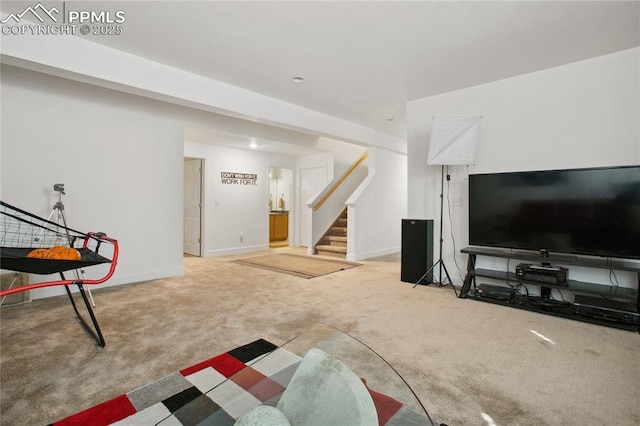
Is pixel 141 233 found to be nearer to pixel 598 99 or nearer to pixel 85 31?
pixel 85 31

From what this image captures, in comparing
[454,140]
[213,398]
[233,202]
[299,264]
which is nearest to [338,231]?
[299,264]

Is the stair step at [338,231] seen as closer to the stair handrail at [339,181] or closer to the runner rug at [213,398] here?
the stair handrail at [339,181]

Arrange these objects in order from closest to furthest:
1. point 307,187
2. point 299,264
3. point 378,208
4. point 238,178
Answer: point 299,264, point 378,208, point 238,178, point 307,187

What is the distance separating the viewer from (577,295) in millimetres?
3158

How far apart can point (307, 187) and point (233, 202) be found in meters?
2.00

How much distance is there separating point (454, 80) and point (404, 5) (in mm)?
1786

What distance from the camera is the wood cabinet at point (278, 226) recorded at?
349 inches

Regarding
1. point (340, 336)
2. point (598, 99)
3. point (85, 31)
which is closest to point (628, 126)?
point (598, 99)

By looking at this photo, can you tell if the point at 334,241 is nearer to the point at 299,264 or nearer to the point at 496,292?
the point at 299,264

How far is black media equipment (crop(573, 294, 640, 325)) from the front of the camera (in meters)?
2.76

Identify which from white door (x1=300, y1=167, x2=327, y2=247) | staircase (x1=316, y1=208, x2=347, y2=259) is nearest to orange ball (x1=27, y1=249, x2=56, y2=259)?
staircase (x1=316, y1=208, x2=347, y2=259)

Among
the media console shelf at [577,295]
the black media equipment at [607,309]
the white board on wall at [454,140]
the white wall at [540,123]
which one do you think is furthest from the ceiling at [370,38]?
the black media equipment at [607,309]

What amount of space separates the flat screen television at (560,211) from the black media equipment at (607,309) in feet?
1.47

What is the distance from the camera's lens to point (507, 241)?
138 inches
